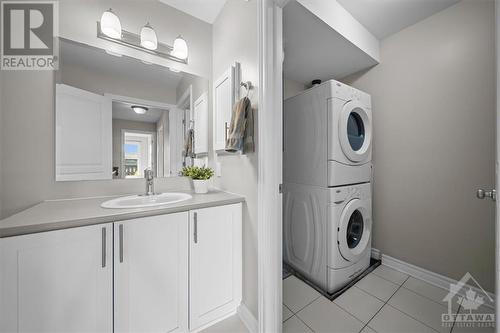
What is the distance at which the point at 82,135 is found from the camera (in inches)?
49.9

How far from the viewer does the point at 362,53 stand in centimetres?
183

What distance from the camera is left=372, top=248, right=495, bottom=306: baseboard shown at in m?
1.56

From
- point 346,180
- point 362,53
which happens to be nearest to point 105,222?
point 346,180

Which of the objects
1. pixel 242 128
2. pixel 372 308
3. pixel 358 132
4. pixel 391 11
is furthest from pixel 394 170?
pixel 242 128

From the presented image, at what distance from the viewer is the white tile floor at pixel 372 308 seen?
1.25 metres

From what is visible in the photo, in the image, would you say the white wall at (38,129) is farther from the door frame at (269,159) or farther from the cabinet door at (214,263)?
the door frame at (269,159)

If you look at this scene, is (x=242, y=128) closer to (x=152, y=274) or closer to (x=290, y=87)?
(x=152, y=274)

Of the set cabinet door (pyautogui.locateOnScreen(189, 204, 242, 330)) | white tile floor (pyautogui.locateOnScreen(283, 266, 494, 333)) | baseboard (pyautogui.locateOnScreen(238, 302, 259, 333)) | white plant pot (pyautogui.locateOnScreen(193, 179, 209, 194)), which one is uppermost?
white plant pot (pyautogui.locateOnScreen(193, 179, 209, 194))

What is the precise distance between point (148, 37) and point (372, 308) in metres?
2.70

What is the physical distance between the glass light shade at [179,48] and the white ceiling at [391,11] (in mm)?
1341

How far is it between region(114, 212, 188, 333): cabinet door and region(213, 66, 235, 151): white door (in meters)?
0.73

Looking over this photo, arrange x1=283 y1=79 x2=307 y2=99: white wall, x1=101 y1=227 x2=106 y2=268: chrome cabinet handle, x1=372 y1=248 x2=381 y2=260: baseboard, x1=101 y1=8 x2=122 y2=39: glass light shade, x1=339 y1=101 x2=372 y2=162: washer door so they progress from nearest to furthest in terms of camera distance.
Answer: x1=101 y1=227 x2=106 y2=268: chrome cabinet handle
x1=101 y1=8 x2=122 y2=39: glass light shade
x1=339 y1=101 x2=372 y2=162: washer door
x1=372 y1=248 x2=381 y2=260: baseboard
x1=283 y1=79 x2=307 y2=99: white wall

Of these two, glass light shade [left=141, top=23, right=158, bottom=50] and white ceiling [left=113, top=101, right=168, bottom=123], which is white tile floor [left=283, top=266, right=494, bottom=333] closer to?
white ceiling [left=113, top=101, right=168, bottom=123]

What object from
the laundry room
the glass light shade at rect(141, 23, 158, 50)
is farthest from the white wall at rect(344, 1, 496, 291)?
the glass light shade at rect(141, 23, 158, 50)
